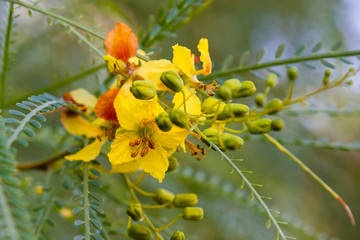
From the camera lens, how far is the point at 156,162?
2.42 ft

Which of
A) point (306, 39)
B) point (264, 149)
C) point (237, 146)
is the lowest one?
point (237, 146)

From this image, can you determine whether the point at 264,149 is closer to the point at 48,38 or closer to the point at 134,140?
the point at 48,38

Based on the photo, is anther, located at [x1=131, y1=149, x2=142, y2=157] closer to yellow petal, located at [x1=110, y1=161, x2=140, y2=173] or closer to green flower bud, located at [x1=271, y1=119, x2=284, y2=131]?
yellow petal, located at [x1=110, y1=161, x2=140, y2=173]

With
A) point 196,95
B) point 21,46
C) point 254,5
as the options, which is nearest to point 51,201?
point 196,95

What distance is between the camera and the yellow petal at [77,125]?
908mm

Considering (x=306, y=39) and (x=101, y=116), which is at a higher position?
(x=306, y=39)

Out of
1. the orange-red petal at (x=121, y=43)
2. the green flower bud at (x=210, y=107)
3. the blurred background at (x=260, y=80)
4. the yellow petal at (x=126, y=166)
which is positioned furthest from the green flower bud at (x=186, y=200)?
the blurred background at (x=260, y=80)

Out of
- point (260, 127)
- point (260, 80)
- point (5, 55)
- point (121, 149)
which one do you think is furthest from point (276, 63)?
point (260, 80)

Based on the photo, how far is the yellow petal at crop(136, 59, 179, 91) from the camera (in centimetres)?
77

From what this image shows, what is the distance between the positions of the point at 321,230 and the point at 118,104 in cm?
265

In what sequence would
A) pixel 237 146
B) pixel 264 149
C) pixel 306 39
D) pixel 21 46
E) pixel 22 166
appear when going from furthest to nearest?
pixel 306 39
pixel 264 149
pixel 21 46
pixel 22 166
pixel 237 146

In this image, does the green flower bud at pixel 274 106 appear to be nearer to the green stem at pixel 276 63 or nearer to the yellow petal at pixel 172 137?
the yellow petal at pixel 172 137

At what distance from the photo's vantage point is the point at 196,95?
0.83 m

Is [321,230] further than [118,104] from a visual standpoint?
Yes
